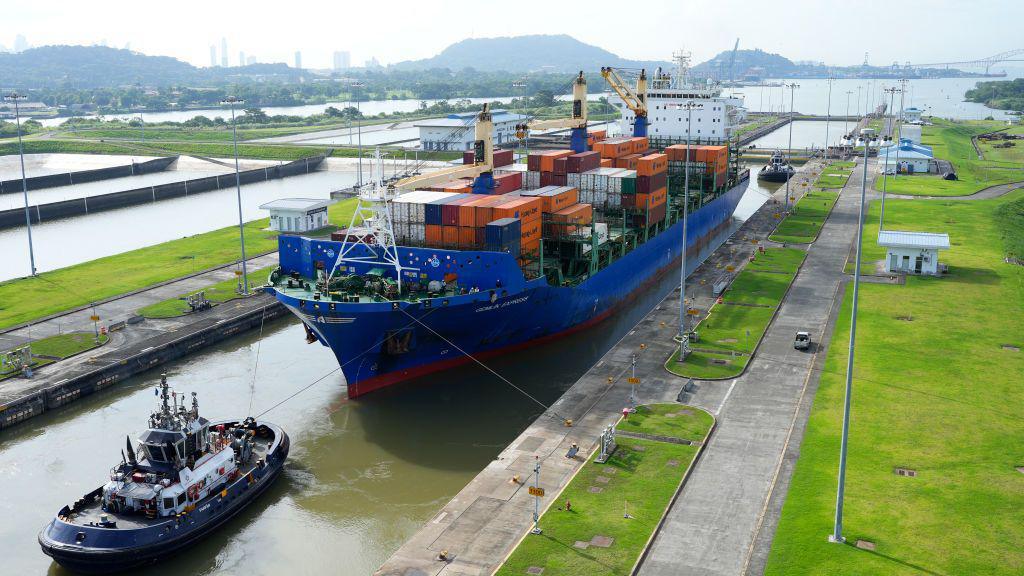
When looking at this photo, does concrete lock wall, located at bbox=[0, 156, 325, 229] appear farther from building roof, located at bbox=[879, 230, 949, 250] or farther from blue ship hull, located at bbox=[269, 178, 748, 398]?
building roof, located at bbox=[879, 230, 949, 250]

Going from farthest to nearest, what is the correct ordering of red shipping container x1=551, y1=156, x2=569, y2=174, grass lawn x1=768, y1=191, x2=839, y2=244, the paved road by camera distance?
grass lawn x1=768, y1=191, x2=839, y2=244, red shipping container x1=551, y1=156, x2=569, y2=174, the paved road

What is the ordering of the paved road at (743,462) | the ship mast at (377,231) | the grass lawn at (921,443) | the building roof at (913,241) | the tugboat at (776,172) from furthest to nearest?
the tugboat at (776,172), the building roof at (913,241), the ship mast at (377,231), the paved road at (743,462), the grass lawn at (921,443)

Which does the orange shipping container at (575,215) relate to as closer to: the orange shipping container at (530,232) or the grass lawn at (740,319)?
the orange shipping container at (530,232)

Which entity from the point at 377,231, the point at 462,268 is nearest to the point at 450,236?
the point at 462,268

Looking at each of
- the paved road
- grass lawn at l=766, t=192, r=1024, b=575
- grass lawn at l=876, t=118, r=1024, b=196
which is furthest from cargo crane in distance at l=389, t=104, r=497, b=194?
grass lawn at l=876, t=118, r=1024, b=196

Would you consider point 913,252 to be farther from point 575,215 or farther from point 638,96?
point 638,96

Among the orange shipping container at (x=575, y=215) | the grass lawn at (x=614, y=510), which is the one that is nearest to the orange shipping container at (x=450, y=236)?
the orange shipping container at (x=575, y=215)

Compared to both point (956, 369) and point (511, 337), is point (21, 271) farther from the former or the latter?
point (956, 369)
